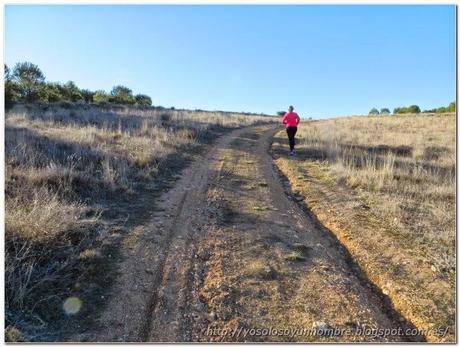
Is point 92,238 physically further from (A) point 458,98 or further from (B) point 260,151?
(B) point 260,151

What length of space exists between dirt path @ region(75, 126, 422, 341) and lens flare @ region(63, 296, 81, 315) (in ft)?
1.07

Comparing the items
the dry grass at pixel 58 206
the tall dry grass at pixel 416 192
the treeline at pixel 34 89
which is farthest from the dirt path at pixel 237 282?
the treeline at pixel 34 89

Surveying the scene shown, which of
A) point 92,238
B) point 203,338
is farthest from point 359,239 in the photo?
point 92,238

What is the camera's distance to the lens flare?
12.9 feet

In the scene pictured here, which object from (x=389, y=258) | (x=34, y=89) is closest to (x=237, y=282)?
(x=389, y=258)

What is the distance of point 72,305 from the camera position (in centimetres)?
402

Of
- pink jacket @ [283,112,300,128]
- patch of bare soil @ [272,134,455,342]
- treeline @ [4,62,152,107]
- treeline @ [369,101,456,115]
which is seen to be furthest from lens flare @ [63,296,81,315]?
treeline @ [369,101,456,115]

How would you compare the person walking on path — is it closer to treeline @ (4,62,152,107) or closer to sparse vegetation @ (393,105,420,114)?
treeline @ (4,62,152,107)

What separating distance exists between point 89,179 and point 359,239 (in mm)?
5371

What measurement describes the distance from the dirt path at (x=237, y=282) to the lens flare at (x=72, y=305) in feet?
1.07

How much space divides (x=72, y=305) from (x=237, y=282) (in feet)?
5.86

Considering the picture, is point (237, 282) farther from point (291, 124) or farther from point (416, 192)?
point (291, 124)

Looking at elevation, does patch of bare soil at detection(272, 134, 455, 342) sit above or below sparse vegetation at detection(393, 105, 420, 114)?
below

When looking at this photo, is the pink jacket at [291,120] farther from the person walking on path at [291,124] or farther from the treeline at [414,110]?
the treeline at [414,110]
